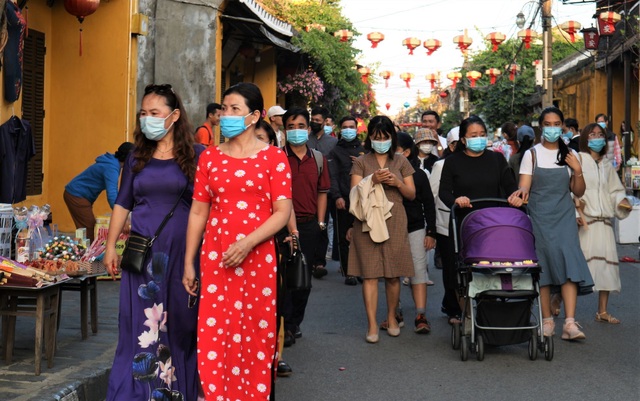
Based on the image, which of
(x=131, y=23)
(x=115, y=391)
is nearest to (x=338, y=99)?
(x=131, y=23)

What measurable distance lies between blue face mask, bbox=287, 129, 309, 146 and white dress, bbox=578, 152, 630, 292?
2.89 metres

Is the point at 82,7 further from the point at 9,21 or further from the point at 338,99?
the point at 338,99

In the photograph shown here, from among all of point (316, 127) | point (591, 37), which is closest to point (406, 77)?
point (591, 37)

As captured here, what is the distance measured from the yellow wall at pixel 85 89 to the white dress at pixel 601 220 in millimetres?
6693

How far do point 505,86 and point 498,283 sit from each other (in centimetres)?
3867

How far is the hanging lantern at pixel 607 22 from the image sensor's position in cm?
2527

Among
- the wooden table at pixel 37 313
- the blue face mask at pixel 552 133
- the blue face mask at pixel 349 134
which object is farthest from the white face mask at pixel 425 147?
the wooden table at pixel 37 313

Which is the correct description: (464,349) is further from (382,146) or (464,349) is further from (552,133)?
(552,133)

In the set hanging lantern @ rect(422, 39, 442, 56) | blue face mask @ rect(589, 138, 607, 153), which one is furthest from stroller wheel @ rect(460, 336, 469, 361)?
hanging lantern @ rect(422, 39, 442, 56)

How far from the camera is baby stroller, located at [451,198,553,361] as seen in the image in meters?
7.48

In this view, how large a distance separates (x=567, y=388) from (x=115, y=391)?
3.22 meters

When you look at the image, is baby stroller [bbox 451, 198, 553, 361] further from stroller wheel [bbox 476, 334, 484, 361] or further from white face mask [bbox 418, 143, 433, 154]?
white face mask [bbox 418, 143, 433, 154]

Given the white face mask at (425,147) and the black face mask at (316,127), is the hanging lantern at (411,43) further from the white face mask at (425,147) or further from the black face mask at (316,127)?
the white face mask at (425,147)

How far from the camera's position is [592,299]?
10852 millimetres
